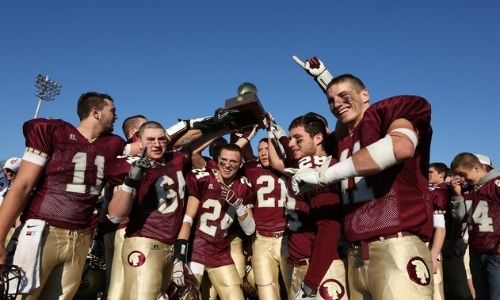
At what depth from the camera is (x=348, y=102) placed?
10.4 ft

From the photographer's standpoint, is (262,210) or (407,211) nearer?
(407,211)

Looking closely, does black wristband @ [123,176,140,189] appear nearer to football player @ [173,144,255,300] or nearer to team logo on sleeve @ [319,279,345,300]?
football player @ [173,144,255,300]

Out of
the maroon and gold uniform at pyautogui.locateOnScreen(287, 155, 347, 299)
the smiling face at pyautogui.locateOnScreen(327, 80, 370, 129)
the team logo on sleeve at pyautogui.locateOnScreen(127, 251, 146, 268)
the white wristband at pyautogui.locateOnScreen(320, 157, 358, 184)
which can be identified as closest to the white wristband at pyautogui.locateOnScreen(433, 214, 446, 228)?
the maroon and gold uniform at pyautogui.locateOnScreen(287, 155, 347, 299)

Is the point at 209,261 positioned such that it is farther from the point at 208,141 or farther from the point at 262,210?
the point at 208,141

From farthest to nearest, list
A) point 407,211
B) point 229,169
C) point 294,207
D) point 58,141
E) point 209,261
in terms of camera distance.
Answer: point 229,169
point 209,261
point 294,207
point 58,141
point 407,211

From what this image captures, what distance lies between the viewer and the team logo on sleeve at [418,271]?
2545mm

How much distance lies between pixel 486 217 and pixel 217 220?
11.7 ft

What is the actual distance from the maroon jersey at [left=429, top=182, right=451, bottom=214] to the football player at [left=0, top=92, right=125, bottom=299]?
186 inches

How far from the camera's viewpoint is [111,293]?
512 centimetres

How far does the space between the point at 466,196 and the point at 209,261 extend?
3843 millimetres

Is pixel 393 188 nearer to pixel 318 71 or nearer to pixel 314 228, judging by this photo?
pixel 314 228

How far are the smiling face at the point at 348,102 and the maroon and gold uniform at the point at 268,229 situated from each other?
2320 mm

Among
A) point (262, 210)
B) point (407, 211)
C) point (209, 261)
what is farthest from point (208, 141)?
point (407, 211)

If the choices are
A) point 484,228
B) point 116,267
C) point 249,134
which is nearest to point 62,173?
point 116,267
